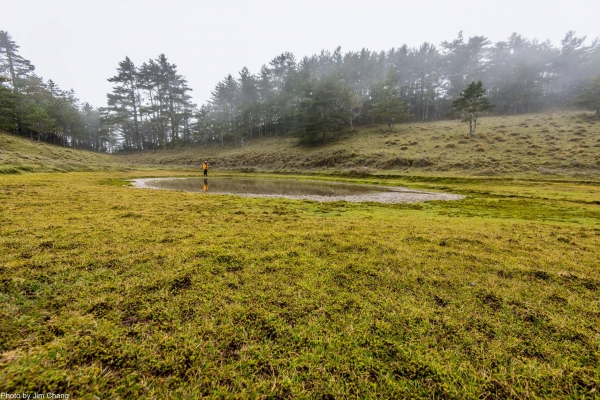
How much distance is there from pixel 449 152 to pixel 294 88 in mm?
49657

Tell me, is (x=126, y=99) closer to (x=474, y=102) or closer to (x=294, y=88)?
(x=294, y=88)

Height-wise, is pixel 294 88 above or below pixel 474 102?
above

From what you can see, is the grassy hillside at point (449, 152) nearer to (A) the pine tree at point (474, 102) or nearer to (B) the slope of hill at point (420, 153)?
(B) the slope of hill at point (420, 153)

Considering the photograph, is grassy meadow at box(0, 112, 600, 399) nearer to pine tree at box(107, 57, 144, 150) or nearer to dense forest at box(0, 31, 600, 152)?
dense forest at box(0, 31, 600, 152)

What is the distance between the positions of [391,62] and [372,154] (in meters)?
60.0

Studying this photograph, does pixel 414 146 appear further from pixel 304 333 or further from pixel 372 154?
pixel 304 333

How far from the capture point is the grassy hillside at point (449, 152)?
3150 centimetres

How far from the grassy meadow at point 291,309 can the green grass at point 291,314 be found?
0.02 m

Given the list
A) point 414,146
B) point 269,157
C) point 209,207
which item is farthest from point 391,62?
point 209,207

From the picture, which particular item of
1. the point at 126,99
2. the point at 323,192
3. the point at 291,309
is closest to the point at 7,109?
the point at 126,99

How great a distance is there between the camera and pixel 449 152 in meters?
38.4

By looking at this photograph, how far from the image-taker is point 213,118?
7806cm

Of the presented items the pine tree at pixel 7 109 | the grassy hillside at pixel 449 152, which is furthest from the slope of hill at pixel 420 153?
the pine tree at pixel 7 109

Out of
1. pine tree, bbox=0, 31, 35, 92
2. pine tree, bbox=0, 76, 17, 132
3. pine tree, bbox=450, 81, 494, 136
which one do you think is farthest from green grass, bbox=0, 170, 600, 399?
pine tree, bbox=0, 31, 35, 92
